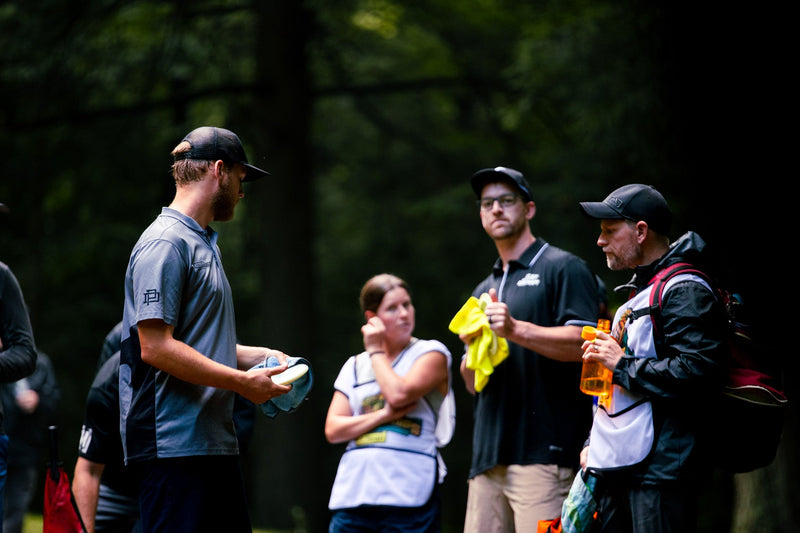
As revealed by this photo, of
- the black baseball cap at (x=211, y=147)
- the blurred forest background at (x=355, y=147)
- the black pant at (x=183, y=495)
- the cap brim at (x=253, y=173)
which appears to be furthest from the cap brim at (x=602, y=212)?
the blurred forest background at (x=355, y=147)

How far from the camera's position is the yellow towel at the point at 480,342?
444 cm

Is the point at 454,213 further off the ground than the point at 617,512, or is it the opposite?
the point at 454,213

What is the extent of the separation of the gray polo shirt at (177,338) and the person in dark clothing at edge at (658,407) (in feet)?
5.00

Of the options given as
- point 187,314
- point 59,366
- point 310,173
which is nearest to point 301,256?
point 310,173

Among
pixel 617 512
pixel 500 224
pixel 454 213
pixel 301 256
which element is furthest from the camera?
pixel 454 213

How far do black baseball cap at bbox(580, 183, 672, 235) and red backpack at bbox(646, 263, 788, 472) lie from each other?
29 cm

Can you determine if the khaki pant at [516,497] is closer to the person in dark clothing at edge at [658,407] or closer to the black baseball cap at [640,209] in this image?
the person in dark clothing at edge at [658,407]

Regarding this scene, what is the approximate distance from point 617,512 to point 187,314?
190 cm

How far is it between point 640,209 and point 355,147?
14.4m

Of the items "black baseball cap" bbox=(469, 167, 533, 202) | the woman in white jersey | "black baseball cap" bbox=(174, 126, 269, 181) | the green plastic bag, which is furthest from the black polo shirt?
"black baseball cap" bbox=(174, 126, 269, 181)

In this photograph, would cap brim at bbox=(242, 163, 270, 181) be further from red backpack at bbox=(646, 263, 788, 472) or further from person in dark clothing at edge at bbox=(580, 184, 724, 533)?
red backpack at bbox=(646, 263, 788, 472)

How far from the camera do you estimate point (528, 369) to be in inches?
180

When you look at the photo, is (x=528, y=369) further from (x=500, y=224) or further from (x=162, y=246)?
(x=162, y=246)

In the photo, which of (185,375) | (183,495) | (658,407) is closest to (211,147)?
(185,375)
